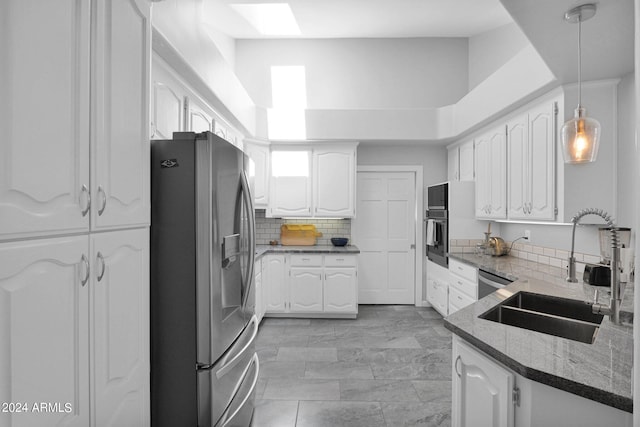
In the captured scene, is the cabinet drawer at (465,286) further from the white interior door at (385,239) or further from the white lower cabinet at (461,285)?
the white interior door at (385,239)

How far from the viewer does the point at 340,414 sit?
2.44 meters

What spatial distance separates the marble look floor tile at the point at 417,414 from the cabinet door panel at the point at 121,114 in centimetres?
206

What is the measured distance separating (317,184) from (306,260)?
103 cm

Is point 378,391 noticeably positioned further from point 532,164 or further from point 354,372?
point 532,164

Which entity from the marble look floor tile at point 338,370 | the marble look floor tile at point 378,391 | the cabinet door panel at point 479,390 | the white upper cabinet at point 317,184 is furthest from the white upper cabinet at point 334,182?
the cabinet door panel at point 479,390

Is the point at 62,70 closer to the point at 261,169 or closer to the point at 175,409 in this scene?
the point at 175,409

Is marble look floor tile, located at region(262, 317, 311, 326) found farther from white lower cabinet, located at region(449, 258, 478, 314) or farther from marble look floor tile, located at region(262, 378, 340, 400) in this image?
white lower cabinet, located at region(449, 258, 478, 314)

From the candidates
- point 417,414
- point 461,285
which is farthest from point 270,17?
point 417,414

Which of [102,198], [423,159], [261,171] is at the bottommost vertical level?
[102,198]

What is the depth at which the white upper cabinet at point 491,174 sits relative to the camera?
11.8 feet

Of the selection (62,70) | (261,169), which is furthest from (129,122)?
(261,169)

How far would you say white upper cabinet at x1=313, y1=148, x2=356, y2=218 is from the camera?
4.81m

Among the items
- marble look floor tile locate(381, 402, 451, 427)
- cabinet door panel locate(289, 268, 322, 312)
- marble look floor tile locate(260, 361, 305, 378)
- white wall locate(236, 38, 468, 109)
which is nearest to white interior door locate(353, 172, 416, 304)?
cabinet door panel locate(289, 268, 322, 312)

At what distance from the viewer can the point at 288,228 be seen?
5.10 meters
